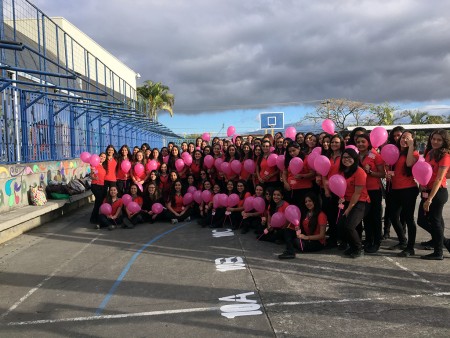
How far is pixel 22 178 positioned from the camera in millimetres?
8242

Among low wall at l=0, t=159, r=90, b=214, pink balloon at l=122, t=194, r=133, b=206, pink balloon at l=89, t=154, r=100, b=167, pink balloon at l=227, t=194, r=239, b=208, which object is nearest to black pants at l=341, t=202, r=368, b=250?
pink balloon at l=227, t=194, r=239, b=208

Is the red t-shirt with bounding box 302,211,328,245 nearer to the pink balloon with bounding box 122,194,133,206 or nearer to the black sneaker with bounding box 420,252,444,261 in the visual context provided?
the black sneaker with bounding box 420,252,444,261

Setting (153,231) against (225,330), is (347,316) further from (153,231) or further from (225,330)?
(153,231)

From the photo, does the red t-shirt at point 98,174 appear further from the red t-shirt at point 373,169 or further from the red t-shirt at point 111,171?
the red t-shirt at point 373,169

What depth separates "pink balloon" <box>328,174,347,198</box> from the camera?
539 centimetres

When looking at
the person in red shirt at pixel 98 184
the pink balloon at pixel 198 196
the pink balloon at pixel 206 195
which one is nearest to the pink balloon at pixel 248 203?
the pink balloon at pixel 206 195

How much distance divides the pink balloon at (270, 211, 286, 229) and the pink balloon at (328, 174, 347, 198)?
1.13 metres

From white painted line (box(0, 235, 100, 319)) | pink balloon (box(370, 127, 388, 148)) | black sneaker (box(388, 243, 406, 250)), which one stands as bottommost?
white painted line (box(0, 235, 100, 319))

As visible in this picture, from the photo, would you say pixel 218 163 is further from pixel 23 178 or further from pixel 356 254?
pixel 23 178

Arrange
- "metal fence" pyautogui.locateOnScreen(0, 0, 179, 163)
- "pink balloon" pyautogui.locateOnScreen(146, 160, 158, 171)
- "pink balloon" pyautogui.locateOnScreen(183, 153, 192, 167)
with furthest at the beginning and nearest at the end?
1. "pink balloon" pyautogui.locateOnScreen(183, 153, 192, 167)
2. "pink balloon" pyautogui.locateOnScreen(146, 160, 158, 171)
3. "metal fence" pyautogui.locateOnScreen(0, 0, 179, 163)

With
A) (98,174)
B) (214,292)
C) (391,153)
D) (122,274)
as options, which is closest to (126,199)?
(98,174)

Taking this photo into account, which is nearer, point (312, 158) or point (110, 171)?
point (312, 158)

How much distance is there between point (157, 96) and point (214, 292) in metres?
34.6

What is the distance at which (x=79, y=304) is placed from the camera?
13.5 feet
